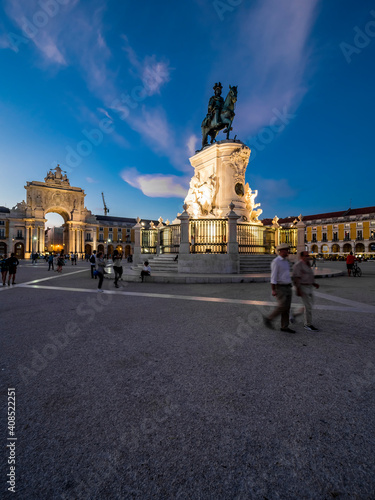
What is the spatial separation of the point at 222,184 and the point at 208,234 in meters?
4.53

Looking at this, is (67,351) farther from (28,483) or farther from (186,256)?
(186,256)

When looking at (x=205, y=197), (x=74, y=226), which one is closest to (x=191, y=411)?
(x=205, y=197)

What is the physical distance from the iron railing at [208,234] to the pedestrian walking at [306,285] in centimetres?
862

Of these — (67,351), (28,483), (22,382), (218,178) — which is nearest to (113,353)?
(67,351)

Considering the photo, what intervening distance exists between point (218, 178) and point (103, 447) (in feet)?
52.9

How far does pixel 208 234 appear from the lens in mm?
13484

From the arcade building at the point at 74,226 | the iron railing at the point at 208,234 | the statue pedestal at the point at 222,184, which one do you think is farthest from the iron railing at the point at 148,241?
the arcade building at the point at 74,226

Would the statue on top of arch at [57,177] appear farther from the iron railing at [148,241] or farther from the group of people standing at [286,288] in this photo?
the group of people standing at [286,288]

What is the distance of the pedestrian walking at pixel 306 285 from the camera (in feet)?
12.8

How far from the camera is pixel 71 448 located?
1.52 metres

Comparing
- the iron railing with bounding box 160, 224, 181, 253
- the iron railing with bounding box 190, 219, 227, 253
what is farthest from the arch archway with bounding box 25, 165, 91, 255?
the iron railing with bounding box 190, 219, 227, 253

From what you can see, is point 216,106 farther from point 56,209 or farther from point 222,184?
point 56,209

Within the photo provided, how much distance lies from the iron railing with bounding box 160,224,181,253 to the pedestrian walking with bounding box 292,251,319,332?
1119 centimetres

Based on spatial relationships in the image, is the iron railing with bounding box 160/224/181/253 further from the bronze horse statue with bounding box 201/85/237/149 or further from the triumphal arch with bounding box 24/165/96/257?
the triumphal arch with bounding box 24/165/96/257
